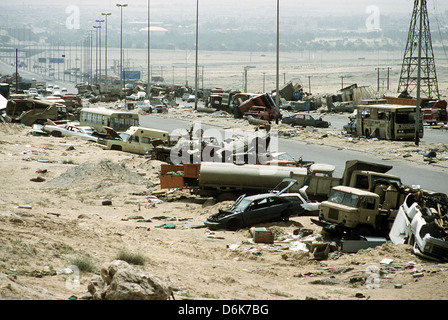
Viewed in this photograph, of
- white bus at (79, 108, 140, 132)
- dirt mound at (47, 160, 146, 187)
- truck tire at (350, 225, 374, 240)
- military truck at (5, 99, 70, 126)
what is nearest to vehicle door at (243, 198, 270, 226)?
truck tire at (350, 225, 374, 240)

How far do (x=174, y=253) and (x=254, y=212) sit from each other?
3876 millimetres

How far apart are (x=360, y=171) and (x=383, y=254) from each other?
4478mm

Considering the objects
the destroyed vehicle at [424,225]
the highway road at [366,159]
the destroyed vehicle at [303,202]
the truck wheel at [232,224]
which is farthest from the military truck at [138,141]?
the destroyed vehicle at [424,225]

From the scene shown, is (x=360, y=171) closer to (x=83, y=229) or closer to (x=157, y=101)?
(x=83, y=229)

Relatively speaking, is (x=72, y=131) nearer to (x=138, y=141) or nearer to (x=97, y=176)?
(x=138, y=141)

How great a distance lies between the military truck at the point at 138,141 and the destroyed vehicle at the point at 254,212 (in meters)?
14.5

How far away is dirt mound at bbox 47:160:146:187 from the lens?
2480 cm

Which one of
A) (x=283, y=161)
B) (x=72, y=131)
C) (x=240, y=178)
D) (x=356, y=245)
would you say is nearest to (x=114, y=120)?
(x=72, y=131)

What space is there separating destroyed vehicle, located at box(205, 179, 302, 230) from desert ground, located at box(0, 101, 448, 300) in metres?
0.26

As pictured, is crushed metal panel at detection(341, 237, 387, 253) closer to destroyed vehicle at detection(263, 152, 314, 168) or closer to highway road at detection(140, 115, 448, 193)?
destroyed vehicle at detection(263, 152, 314, 168)
